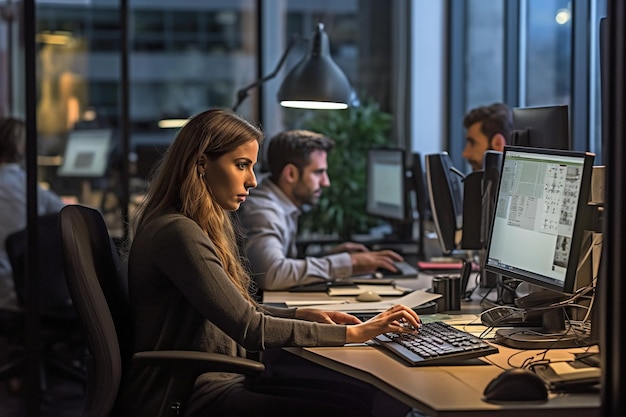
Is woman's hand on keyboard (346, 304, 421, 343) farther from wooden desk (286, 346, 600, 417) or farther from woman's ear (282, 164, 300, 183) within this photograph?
woman's ear (282, 164, 300, 183)

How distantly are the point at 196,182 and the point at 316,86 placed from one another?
148 cm

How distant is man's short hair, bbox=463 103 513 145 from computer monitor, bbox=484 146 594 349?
1.15m

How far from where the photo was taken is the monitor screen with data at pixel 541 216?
7.27 ft

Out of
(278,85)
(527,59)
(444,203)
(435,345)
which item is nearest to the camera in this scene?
(435,345)

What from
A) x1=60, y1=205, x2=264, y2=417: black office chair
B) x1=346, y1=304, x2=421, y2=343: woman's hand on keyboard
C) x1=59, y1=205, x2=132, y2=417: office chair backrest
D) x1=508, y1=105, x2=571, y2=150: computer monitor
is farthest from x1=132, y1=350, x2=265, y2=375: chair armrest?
x1=508, y1=105, x2=571, y2=150: computer monitor

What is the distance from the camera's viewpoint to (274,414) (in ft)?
7.45

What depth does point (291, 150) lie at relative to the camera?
3.67 meters

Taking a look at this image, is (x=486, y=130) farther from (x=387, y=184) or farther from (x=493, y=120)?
(x=387, y=184)

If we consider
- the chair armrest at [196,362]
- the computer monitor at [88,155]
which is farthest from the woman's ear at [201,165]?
the computer monitor at [88,155]

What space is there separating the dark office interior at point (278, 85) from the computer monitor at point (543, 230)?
24 centimetres

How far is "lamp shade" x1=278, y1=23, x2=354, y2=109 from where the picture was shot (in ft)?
12.6

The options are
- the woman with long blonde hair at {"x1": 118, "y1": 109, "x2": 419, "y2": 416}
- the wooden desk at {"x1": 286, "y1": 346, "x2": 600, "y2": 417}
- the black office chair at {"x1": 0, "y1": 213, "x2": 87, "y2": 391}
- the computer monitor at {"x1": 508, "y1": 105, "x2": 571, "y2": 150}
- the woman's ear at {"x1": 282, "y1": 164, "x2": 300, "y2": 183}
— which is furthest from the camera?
the black office chair at {"x1": 0, "y1": 213, "x2": 87, "y2": 391}

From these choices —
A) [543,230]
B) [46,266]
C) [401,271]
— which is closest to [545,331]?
[543,230]

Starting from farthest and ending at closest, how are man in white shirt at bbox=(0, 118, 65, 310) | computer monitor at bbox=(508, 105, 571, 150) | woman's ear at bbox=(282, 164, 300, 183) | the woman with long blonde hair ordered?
1. man in white shirt at bbox=(0, 118, 65, 310)
2. woman's ear at bbox=(282, 164, 300, 183)
3. computer monitor at bbox=(508, 105, 571, 150)
4. the woman with long blonde hair
